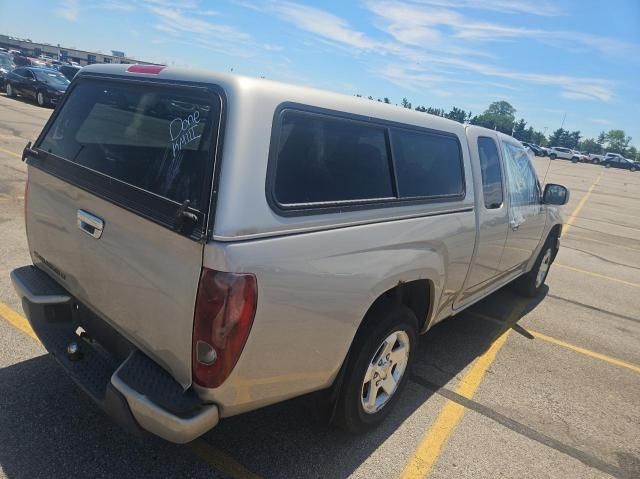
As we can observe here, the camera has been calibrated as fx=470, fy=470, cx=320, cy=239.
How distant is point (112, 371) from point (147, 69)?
1.60 meters

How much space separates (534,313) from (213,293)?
4.78 meters

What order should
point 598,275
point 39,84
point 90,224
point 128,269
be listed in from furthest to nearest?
1. point 39,84
2. point 598,275
3. point 90,224
4. point 128,269

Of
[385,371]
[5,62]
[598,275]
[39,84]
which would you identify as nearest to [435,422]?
[385,371]

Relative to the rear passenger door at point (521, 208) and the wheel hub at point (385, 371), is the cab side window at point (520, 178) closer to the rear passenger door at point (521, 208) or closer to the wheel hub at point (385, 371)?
the rear passenger door at point (521, 208)

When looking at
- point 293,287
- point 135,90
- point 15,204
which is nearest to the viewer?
point 293,287

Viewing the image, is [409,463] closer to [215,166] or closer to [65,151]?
[215,166]

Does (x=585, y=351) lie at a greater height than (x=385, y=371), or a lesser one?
lesser

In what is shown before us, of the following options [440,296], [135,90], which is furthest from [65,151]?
[440,296]

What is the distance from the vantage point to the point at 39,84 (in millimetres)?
20953

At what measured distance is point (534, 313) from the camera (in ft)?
18.2

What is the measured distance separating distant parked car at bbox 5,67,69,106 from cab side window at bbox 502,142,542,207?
20911 mm

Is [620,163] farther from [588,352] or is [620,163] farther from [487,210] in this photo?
[487,210]

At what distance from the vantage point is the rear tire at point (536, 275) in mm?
5754

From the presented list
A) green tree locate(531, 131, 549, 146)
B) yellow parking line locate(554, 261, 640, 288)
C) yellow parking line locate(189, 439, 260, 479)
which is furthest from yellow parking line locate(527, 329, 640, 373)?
green tree locate(531, 131, 549, 146)
